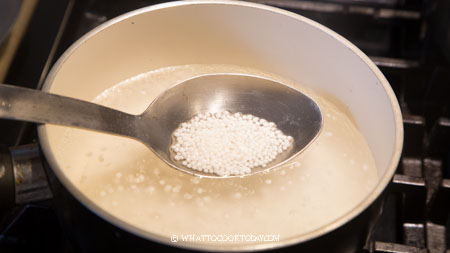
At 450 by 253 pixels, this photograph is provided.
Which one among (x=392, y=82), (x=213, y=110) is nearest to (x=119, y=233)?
(x=213, y=110)

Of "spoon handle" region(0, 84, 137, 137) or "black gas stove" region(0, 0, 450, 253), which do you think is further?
"black gas stove" region(0, 0, 450, 253)

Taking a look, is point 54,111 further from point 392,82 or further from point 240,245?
point 392,82

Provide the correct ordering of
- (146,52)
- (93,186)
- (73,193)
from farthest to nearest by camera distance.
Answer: (146,52) → (93,186) → (73,193)

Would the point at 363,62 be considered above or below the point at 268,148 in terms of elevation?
above

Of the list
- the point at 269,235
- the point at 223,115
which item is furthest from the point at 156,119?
the point at 269,235

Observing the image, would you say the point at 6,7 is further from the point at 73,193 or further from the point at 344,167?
the point at 344,167

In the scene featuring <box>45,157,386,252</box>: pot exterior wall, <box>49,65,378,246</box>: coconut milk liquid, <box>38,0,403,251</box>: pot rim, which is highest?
<box>38,0,403,251</box>: pot rim
